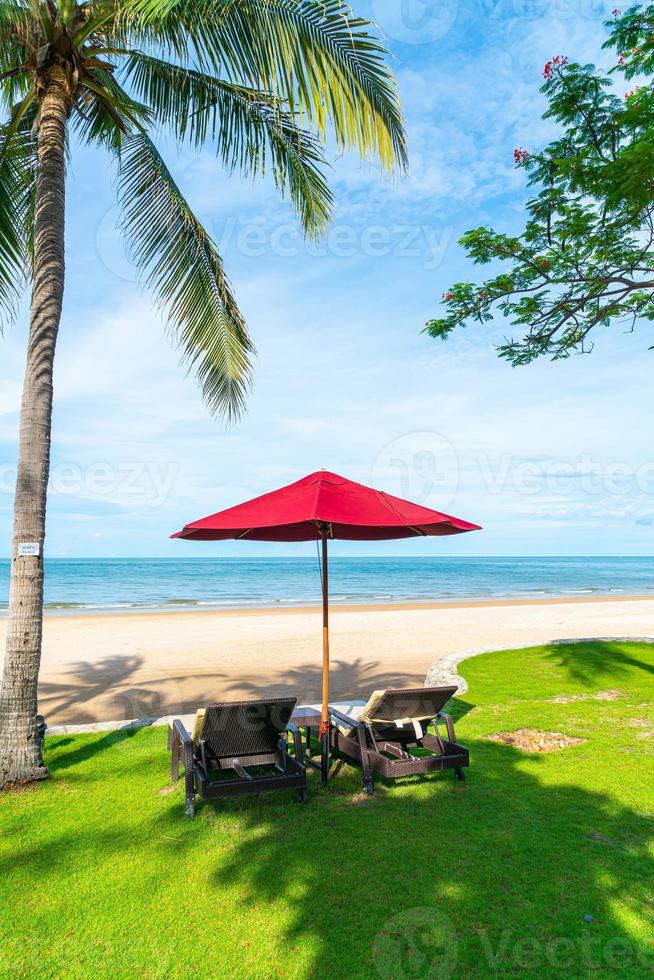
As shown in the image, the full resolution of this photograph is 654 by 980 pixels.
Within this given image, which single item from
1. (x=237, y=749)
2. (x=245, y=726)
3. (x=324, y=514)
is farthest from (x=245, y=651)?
(x=324, y=514)

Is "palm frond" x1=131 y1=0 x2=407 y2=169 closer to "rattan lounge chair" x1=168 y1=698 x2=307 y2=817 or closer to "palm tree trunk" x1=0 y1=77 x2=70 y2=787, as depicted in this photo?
"palm tree trunk" x1=0 y1=77 x2=70 y2=787

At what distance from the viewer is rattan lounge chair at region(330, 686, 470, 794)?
4.95 m

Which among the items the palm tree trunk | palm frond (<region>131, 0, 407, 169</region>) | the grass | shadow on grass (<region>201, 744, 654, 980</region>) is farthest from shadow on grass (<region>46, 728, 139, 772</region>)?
palm frond (<region>131, 0, 407, 169</region>)

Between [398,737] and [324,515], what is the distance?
7.65ft

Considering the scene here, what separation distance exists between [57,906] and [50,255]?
512 cm

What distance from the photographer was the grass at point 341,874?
9.67 feet

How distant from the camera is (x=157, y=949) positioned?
2996mm

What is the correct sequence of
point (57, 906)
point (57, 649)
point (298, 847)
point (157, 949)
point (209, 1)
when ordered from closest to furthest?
point (157, 949) < point (57, 906) < point (298, 847) < point (209, 1) < point (57, 649)

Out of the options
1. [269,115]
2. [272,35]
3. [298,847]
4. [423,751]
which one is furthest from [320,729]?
[269,115]

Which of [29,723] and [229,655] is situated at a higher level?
[29,723]

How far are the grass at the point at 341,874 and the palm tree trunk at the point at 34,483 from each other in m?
0.47

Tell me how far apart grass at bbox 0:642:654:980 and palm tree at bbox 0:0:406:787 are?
4.58 feet

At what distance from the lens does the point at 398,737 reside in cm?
554

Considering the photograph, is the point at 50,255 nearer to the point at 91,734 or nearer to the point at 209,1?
the point at 209,1
